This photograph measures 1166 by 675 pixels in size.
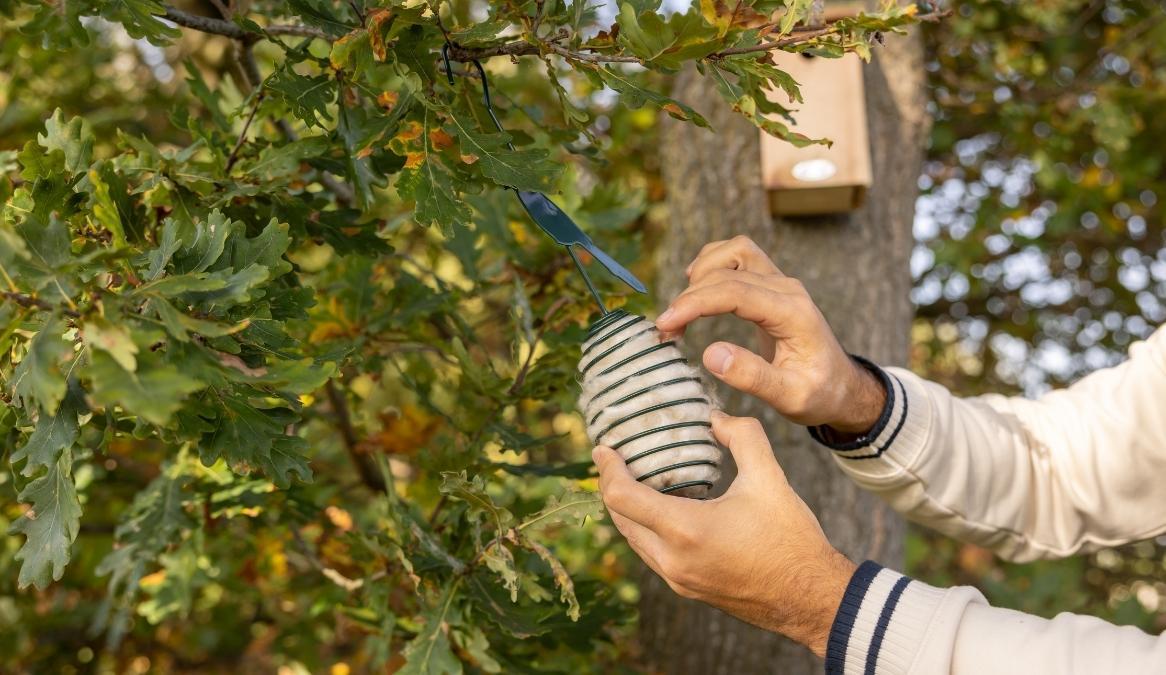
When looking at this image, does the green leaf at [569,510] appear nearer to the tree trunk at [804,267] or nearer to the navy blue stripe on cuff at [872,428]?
the navy blue stripe on cuff at [872,428]

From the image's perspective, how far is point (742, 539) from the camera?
1.21m

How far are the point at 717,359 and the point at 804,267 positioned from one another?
1.07 meters

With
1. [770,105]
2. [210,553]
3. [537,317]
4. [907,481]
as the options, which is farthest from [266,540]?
[770,105]

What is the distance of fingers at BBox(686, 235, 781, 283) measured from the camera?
5.16ft

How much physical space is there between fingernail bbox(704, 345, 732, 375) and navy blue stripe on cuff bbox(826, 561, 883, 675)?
1.09 ft

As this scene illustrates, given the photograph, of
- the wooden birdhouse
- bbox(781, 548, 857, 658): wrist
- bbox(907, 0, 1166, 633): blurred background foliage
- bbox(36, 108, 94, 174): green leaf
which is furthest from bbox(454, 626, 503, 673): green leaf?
bbox(907, 0, 1166, 633): blurred background foliage

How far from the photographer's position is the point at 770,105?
1351 mm

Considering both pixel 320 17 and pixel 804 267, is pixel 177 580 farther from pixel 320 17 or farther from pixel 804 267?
pixel 804 267

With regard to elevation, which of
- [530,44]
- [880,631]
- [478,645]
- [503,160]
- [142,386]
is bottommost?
[478,645]

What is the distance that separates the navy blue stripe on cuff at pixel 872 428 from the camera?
1.74 m

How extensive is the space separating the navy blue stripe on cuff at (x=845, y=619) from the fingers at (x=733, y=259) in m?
0.52

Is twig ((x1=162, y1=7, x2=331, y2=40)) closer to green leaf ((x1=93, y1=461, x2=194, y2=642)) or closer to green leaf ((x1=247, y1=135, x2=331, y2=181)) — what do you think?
green leaf ((x1=247, y1=135, x2=331, y2=181))

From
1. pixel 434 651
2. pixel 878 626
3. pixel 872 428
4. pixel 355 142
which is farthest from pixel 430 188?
pixel 872 428

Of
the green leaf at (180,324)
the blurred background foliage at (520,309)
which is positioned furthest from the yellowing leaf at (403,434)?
the green leaf at (180,324)
